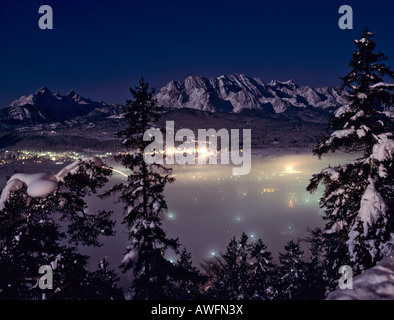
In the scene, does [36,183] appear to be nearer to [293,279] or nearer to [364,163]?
[364,163]

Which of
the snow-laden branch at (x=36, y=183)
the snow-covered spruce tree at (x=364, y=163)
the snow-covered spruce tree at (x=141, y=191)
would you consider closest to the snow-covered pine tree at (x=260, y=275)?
the snow-covered spruce tree at (x=141, y=191)

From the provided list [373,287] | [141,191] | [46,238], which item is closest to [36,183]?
[46,238]

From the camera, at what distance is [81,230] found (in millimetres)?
9406

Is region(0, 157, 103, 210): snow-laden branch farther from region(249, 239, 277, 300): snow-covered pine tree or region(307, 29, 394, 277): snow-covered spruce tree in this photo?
region(249, 239, 277, 300): snow-covered pine tree

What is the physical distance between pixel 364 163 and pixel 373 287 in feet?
11.7

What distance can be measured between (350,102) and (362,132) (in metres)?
1.13

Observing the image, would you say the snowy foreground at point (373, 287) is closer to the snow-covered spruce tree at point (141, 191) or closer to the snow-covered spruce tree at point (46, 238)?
the snow-covered spruce tree at point (141, 191)

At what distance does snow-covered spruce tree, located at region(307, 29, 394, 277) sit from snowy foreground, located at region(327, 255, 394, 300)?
171 centimetres

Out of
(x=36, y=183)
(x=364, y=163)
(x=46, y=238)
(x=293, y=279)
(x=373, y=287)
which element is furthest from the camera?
(x=293, y=279)

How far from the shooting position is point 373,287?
418cm

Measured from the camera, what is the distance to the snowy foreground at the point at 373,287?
12.8 feet

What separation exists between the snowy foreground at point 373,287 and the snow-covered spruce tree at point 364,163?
67.2 inches
